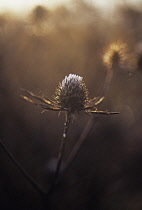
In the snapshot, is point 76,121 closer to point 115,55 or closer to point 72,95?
point 115,55

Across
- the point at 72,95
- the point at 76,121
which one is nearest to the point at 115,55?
the point at 72,95

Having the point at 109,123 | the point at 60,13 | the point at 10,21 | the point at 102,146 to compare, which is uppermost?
the point at 60,13

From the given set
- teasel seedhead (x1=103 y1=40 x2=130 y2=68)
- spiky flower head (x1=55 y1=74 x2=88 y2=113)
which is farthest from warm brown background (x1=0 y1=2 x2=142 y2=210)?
spiky flower head (x1=55 y1=74 x2=88 y2=113)

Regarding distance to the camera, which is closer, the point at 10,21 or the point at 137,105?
the point at 10,21

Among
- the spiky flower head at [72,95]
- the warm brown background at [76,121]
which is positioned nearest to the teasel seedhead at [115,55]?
the warm brown background at [76,121]

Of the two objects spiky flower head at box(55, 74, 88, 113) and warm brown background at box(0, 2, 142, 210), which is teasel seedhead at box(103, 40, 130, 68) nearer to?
warm brown background at box(0, 2, 142, 210)

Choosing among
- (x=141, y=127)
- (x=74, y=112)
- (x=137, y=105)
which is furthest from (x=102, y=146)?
(x=74, y=112)

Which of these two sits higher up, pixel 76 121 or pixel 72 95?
pixel 76 121

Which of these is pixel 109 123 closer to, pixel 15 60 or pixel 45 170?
pixel 45 170

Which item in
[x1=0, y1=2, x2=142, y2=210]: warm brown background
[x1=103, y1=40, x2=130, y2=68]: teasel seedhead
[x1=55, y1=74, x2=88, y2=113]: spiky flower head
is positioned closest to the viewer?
[x1=55, y1=74, x2=88, y2=113]: spiky flower head
